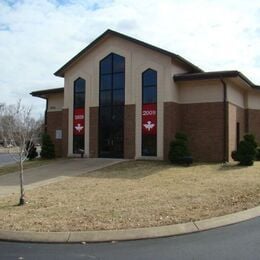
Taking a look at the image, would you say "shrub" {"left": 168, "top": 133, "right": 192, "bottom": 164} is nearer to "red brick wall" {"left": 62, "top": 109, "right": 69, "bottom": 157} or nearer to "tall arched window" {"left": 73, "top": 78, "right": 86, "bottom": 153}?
"tall arched window" {"left": 73, "top": 78, "right": 86, "bottom": 153}

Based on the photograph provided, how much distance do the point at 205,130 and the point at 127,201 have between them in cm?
1463

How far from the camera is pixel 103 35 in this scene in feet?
89.6

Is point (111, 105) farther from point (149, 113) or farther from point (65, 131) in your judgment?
point (65, 131)

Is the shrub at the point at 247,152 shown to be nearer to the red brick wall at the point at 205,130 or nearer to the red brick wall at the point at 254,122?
the red brick wall at the point at 205,130

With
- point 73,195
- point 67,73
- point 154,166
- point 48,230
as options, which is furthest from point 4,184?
point 67,73

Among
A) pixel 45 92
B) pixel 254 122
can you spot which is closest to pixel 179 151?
pixel 254 122

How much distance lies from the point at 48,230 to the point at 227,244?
3.50 metres

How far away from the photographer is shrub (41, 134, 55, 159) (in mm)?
29047

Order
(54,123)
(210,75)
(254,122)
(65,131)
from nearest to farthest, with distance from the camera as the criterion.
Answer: (210,75)
(65,131)
(254,122)
(54,123)

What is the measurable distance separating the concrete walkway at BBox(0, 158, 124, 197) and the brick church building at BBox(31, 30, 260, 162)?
1888 millimetres

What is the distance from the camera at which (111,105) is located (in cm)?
2691

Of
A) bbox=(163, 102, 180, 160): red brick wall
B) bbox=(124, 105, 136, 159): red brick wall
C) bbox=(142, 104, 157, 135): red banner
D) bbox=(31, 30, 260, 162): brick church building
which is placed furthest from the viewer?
bbox=(124, 105, 136, 159): red brick wall

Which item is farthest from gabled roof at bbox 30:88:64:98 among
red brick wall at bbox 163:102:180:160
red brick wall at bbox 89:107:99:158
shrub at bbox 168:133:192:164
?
shrub at bbox 168:133:192:164

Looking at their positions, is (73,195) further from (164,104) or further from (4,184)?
(164,104)
